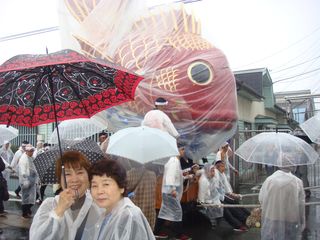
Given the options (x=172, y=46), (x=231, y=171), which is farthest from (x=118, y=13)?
(x=231, y=171)

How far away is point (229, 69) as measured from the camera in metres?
6.69

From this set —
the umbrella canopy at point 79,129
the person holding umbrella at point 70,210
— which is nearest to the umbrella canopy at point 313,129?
the umbrella canopy at point 79,129

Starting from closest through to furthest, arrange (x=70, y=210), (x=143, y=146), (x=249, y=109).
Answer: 1. (x=70, y=210)
2. (x=143, y=146)
3. (x=249, y=109)

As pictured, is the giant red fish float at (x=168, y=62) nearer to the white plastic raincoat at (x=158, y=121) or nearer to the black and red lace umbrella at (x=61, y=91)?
the white plastic raincoat at (x=158, y=121)

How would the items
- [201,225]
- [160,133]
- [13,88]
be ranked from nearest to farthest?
[13,88] → [160,133] → [201,225]

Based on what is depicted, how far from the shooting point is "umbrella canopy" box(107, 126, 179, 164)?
4.12 m

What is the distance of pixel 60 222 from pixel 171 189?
154 inches

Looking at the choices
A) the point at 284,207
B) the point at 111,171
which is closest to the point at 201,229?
the point at 284,207

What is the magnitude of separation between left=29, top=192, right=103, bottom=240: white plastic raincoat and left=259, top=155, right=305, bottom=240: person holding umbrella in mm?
3430

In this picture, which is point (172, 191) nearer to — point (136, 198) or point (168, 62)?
point (136, 198)

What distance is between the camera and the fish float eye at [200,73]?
20.8 feet

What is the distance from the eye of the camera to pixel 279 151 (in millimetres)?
5461

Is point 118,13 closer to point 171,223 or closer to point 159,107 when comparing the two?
point 159,107

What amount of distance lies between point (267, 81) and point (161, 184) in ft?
49.8
